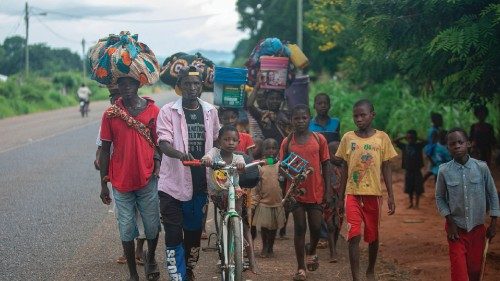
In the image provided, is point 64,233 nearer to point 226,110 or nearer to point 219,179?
point 226,110

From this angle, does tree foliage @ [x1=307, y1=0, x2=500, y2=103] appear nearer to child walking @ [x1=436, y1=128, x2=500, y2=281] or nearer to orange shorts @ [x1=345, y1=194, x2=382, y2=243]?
child walking @ [x1=436, y1=128, x2=500, y2=281]

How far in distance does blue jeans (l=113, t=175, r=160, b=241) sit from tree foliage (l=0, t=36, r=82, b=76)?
37.7m

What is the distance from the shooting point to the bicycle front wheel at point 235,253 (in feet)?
19.2

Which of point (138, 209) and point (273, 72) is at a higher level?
point (273, 72)

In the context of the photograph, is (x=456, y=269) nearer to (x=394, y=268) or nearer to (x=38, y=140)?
(x=394, y=268)

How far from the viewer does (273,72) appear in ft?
31.2

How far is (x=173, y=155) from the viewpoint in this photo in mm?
6191

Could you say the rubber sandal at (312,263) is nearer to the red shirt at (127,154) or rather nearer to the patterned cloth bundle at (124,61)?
the red shirt at (127,154)

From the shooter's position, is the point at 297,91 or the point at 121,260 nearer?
the point at 121,260

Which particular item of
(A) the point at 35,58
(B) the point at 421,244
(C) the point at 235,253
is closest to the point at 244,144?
(C) the point at 235,253

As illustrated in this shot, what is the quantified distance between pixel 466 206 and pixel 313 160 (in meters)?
1.59

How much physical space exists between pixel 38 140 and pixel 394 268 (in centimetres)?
1626

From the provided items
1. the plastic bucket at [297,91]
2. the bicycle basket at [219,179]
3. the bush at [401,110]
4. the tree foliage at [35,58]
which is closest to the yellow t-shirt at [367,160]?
the bicycle basket at [219,179]

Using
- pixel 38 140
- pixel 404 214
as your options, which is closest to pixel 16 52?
pixel 38 140
